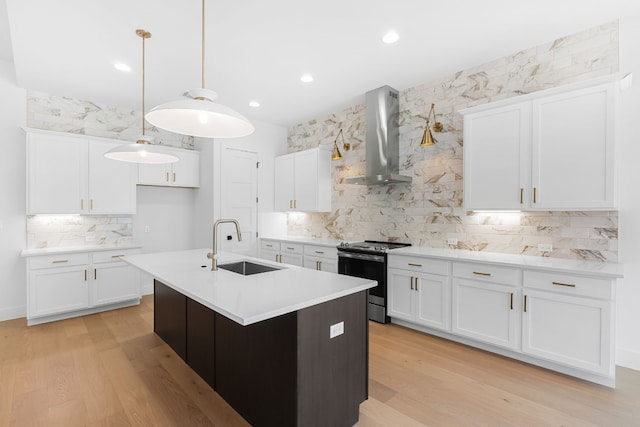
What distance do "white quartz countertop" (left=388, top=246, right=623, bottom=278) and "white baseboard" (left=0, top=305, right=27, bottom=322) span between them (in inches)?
188

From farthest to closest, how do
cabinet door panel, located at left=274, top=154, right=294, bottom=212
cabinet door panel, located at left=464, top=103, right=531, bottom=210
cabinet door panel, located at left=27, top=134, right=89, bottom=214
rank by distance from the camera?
1. cabinet door panel, located at left=274, top=154, right=294, bottom=212
2. cabinet door panel, located at left=27, top=134, right=89, bottom=214
3. cabinet door panel, located at left=464, top=103, right=531, bottom=210

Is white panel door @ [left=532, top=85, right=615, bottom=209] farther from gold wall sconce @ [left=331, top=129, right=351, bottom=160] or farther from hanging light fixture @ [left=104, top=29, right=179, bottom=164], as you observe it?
hanging light fixture @ [left=104, top=29, right=179, bottom=164]

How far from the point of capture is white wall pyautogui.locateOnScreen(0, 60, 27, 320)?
3.94 meters

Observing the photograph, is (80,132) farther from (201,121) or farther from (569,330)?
(569,330)

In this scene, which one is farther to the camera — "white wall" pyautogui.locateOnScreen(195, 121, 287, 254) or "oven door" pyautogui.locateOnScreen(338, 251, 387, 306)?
"white wall" pyautogui.locateOnScreen(195, 121, 287, 254)

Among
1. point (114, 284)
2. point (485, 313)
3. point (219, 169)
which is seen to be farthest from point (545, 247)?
point (114, 284)

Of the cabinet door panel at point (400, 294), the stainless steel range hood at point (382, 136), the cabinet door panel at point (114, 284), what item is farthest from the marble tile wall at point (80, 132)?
the cabinet door panel at point (400, 294)

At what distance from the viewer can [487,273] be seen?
2.92 meters

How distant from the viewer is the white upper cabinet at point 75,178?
385 cm

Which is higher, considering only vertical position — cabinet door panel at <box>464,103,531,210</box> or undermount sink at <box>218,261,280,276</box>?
cabinet door panel at <box>464,103,531,210</box>

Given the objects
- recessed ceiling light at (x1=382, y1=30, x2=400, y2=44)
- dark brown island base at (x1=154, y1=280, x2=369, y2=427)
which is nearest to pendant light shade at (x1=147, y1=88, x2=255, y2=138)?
dark brown island base at (x1=154, y1=280, x2=369, y2=427)

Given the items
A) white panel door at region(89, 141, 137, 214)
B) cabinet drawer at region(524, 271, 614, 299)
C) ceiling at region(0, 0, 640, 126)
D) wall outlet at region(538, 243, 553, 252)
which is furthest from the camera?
white panel door at region(89, 141, 137, 214)

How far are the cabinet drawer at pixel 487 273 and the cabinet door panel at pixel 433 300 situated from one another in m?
0.19

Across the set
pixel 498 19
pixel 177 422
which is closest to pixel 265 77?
pixel 498 19
